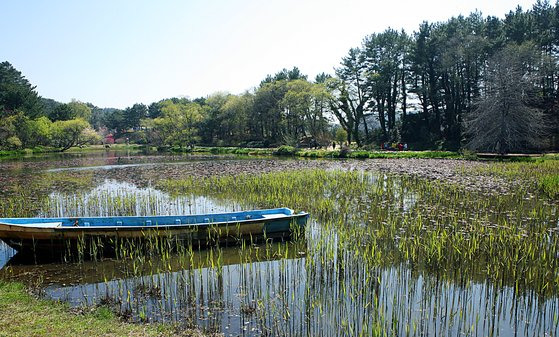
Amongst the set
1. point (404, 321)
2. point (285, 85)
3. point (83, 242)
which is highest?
Result: point (285, 85)

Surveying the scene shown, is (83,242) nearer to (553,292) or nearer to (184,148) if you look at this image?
(553,292)

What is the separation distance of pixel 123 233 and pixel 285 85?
4752cm

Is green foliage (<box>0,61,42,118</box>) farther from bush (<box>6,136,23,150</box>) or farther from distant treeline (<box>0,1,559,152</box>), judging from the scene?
bush (<box>6,136,23,150</box>)

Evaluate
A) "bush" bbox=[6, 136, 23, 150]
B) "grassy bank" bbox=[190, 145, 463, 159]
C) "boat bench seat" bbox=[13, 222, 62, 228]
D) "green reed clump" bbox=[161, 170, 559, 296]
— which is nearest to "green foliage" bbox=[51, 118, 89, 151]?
"bush" bbox=[6, 136, 23, 150]

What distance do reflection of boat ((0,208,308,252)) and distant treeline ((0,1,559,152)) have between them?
2637 centimetres

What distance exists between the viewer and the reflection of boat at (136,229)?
9141 millimetres

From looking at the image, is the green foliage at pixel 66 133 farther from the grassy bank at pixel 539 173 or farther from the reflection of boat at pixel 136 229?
the grassy bank at pixel 539 173

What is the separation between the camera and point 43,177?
25406 millimetres

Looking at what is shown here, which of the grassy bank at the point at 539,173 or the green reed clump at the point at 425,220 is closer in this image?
the green reed clump at the point at 425,220

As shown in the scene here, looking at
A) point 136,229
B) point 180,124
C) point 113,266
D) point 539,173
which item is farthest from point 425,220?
point 180,124

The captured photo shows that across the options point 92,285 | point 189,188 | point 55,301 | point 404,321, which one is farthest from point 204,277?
point 189,188

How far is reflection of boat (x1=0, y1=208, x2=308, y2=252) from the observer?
9.14m

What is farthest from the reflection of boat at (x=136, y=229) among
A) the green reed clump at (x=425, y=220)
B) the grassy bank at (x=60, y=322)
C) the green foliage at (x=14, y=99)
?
the green foliage at (x=14, y=99)

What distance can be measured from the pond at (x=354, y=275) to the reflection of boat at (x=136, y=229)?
0.38 meters
